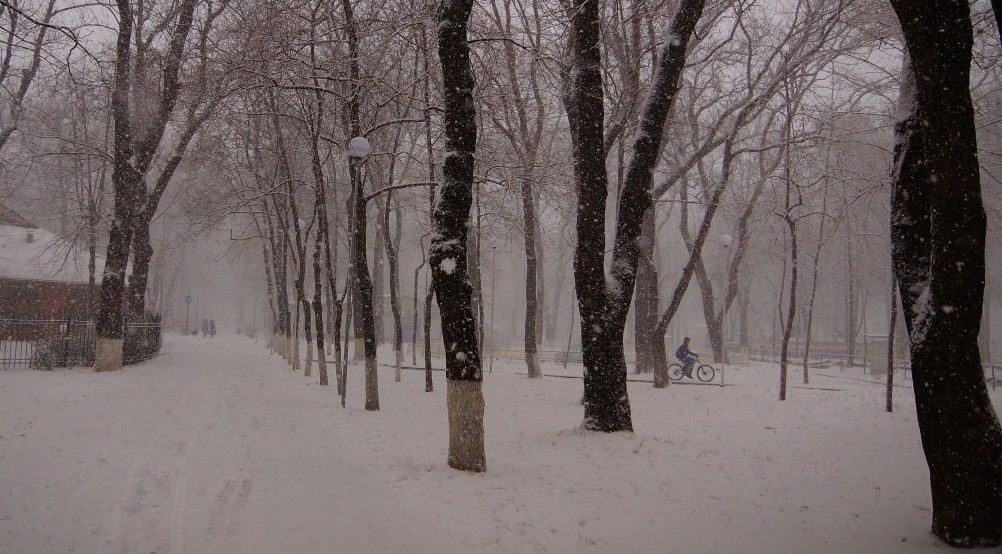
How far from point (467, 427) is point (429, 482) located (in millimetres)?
732

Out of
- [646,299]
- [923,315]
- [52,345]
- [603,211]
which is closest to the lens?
[923,315]

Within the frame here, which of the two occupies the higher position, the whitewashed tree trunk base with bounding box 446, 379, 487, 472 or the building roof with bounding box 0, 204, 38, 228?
the building roof with bounding box 0, 204, 38, 228

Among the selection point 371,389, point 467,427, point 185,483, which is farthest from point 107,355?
point 467,427

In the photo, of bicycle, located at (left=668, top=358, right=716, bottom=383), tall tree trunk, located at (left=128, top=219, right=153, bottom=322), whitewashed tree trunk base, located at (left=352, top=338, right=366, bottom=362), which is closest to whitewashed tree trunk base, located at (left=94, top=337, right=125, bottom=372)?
tall tree trunk, located at (left=128, top=219, right=153, bottom=322)

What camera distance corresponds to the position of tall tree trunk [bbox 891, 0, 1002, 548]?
12.9ft

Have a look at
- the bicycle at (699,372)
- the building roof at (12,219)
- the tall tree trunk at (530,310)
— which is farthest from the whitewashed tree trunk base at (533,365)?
the building roof at (12,219)

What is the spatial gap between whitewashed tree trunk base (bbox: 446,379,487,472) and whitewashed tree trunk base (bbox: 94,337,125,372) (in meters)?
14.6

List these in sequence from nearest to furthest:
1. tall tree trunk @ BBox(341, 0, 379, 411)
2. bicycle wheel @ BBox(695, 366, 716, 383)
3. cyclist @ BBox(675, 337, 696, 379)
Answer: tall tree trunk @ BBox(341, 0, 379, 411)
bicycle wheel @ BBox(695, 366, 716, 383)
cyclist @ BBox(675, 337, 696, 379)

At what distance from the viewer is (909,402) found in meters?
14.5

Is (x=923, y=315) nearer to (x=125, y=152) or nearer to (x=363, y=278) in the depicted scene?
(x=363, y=278)

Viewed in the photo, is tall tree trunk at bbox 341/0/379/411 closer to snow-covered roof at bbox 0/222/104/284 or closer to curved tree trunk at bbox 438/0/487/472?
curved tree trunk at bbox 438/0/487/472

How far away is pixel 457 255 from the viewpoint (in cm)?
650

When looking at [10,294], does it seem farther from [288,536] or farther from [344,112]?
[288,536]

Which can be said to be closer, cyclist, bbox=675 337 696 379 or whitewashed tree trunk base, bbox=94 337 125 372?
whitewashed tree trunk base, bbox=94 337 125 372
